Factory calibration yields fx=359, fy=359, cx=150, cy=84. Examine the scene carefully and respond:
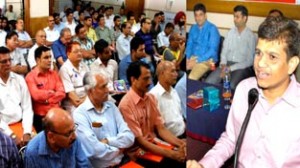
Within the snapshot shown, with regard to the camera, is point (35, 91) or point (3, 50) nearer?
point (3, 50)

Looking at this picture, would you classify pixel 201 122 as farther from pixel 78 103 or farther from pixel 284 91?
pixel 78 103

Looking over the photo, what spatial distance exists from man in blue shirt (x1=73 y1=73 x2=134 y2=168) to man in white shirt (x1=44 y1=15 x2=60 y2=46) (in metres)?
0.17

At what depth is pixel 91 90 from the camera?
108 centimetres

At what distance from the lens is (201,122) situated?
71 centimetres

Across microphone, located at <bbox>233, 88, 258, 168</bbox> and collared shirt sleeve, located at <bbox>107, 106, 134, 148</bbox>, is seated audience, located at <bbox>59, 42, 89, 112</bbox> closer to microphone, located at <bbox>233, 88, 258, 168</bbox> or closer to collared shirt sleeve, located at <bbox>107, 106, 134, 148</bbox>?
collared shirt sleeve, located at <bbox>107, 106, 134, 148</bbox>

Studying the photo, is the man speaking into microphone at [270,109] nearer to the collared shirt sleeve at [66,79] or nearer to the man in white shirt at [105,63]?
the man in white shirt at [105,63]

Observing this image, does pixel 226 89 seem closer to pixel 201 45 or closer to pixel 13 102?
pixel 201 45

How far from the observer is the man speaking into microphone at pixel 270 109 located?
1.74ft

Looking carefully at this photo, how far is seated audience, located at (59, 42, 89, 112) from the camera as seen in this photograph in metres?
1.04

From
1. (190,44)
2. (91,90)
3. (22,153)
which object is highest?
(190,44)

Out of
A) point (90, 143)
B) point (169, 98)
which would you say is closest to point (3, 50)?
point (90, 143)

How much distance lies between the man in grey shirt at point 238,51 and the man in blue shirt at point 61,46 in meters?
0.50

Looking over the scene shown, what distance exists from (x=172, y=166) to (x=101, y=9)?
0.44m

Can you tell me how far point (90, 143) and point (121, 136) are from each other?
0.12 meters
